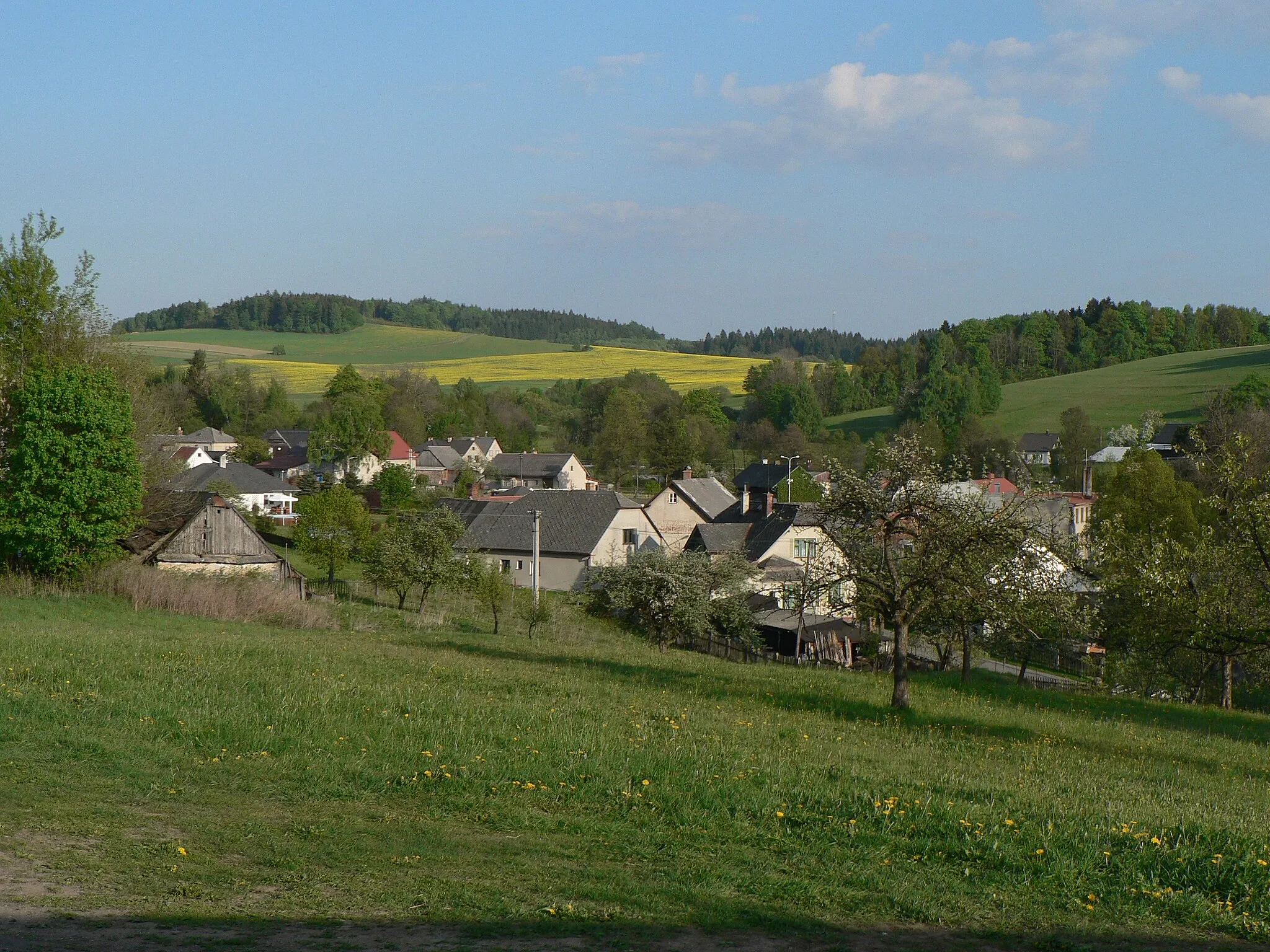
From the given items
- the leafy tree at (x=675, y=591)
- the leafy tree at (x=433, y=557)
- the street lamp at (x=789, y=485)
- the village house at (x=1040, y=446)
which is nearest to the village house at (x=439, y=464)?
the street lamp at (x=789, y=485)

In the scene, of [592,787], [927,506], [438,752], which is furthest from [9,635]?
[927,506]

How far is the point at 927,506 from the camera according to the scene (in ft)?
62.7

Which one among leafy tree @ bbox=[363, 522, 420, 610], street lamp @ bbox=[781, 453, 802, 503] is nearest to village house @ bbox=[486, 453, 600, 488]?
street lamp @ bbox=[781, 453, 802, 503]

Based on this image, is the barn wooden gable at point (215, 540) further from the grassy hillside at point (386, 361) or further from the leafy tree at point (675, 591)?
the grassy hillside at point (386, 361)

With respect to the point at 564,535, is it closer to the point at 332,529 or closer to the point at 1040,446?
the point at 332,529

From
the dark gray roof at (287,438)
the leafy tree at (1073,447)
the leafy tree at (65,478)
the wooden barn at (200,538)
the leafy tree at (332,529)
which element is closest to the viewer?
the leafy tree at (65,478)

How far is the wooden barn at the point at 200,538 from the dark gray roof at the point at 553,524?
16963 mm

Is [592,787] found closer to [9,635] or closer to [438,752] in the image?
[438,752]

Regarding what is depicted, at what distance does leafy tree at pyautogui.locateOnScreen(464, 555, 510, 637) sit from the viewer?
132 ft

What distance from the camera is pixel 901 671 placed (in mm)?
20547

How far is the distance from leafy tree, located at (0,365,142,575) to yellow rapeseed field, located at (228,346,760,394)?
11604cm

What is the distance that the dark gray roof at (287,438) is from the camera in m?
116

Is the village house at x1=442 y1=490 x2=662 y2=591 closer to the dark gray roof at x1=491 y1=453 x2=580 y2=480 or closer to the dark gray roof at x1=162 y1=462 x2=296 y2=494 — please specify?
the dark gray roof at x1=162 y1=462 x2=296 y2=494

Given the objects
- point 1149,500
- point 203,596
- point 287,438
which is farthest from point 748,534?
point 287,438
